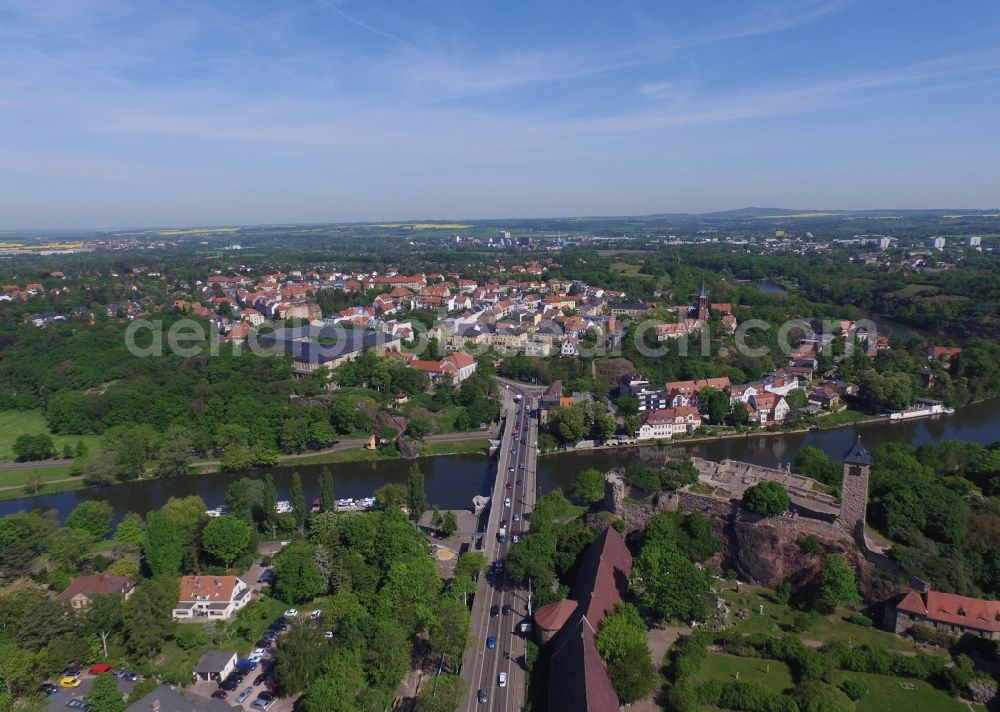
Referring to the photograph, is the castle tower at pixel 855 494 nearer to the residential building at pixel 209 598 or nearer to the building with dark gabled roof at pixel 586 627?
the building with dark gabled roof at pixel 586 627

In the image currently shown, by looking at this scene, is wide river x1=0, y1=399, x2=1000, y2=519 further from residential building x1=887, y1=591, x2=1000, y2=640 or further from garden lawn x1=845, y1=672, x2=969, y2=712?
garden lawn x1=845, y1=672, x2=969, y2=712

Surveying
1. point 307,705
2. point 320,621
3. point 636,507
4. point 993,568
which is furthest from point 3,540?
point 993,568

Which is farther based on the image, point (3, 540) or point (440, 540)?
point (440, 540)

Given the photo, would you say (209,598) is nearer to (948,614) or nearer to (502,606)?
(502,606)

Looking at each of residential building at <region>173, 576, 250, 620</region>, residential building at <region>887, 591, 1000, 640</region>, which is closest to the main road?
residential building at <region>173, 576, 250, 620</region>

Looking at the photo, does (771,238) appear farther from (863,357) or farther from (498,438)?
(498,438)

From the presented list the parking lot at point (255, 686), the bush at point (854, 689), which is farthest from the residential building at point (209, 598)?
the bush at point (854, 689)

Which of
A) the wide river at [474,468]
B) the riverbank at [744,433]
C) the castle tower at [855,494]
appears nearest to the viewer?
the castle tower at [855,494]
